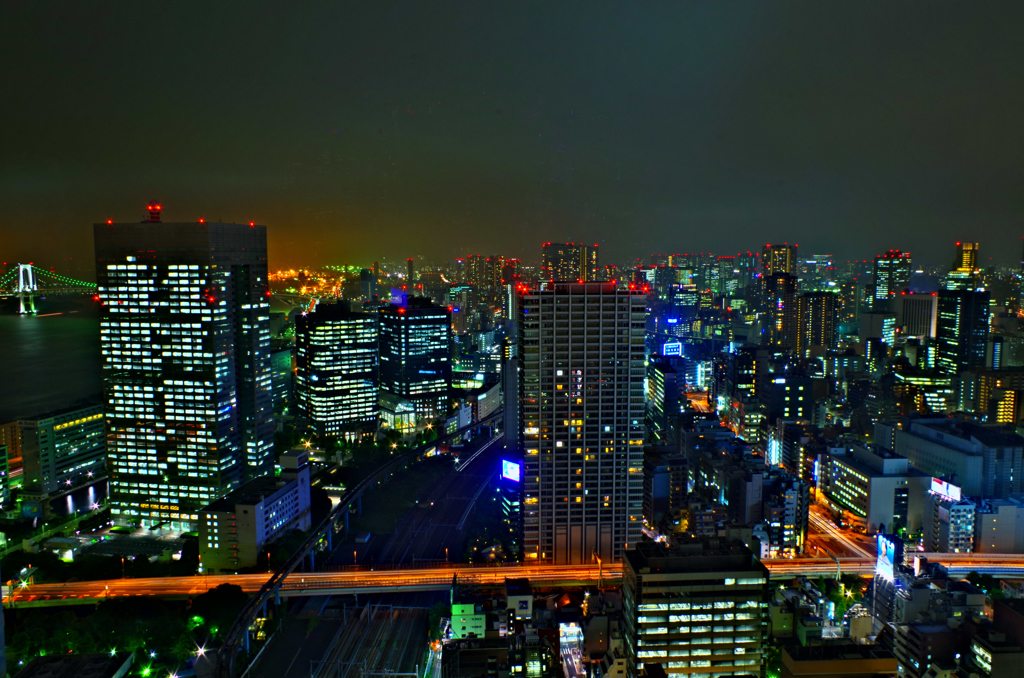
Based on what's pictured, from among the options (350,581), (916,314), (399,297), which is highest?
(399,297)

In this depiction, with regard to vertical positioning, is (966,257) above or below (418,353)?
above

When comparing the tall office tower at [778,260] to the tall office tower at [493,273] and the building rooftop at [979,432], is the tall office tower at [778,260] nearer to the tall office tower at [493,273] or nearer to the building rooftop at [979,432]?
the building rooftop at [979,432]

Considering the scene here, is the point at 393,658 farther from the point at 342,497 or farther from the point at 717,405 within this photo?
the point at 717,405

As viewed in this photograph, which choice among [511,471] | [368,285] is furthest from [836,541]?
[368,285]

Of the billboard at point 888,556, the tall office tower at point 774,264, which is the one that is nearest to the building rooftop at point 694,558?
the billboard at point 888,556

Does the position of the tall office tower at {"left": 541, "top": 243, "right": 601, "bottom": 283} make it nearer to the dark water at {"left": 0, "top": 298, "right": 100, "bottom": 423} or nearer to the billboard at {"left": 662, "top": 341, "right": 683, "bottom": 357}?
the dark water at {"left": 0, "top": 298, "right": 100, "bottom": 423}

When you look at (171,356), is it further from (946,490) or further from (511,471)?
(946,490)
